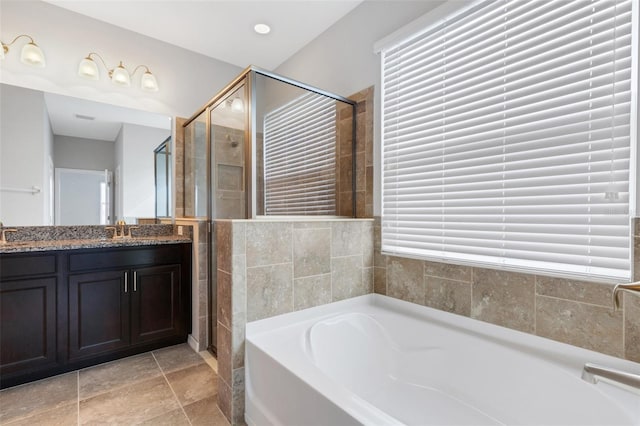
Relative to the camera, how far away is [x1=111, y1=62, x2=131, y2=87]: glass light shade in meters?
2.47

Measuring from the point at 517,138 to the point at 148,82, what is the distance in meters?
2.90

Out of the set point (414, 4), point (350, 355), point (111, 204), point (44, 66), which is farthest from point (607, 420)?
point (44, 66)

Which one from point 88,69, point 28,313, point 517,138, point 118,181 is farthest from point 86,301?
point 517,138

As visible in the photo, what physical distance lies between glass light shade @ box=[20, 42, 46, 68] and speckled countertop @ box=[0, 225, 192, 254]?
1230 millimetres

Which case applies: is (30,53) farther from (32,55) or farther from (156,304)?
(156,304)

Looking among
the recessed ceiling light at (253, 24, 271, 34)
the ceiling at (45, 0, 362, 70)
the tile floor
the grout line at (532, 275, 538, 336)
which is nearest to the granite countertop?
the tile floor

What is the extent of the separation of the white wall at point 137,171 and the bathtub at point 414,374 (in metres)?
1.75

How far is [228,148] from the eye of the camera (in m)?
2.20

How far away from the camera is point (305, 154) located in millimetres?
2369

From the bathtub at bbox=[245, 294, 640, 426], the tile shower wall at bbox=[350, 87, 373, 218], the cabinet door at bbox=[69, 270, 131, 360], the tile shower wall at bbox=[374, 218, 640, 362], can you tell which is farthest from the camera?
the tile shower wall at bbox=[350, 87, 373, 218]

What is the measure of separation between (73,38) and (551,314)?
12.3 feet

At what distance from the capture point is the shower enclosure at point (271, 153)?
192 cm

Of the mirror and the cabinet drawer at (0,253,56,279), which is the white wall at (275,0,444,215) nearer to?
the mirror

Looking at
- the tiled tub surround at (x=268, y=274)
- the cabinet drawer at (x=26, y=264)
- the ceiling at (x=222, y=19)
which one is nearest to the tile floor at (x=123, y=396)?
the tiled tub surround at (x=268, y=274)
